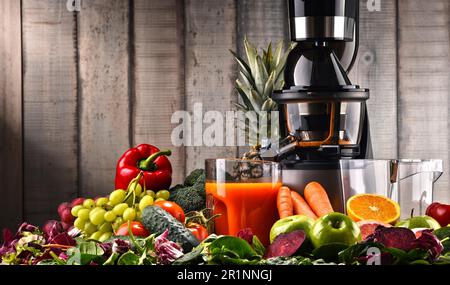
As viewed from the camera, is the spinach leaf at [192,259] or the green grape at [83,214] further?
the green grape at [83,214]

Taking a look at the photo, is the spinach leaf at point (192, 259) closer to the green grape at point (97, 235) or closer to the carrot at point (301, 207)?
the carrot at point (301, 207)

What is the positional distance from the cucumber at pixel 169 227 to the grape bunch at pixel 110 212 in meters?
0.29

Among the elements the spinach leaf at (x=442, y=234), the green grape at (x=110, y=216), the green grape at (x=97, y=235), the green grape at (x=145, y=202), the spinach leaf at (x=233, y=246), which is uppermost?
the spinach leaf at (x=233, y=246)

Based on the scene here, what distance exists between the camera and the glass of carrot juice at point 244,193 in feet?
5.23

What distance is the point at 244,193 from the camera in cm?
160

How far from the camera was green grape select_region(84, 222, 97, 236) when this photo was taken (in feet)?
6.07

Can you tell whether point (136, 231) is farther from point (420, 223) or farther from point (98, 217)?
point (420, 223)

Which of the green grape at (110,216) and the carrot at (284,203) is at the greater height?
the carrot at (284,203)

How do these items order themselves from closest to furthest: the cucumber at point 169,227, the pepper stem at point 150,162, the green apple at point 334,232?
A: the green apple at point 334,232
the cucumber at point 169,227
the pepper stem at point 150,162

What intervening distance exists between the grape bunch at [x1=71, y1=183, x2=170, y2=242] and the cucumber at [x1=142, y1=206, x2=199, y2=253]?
11.5 inches

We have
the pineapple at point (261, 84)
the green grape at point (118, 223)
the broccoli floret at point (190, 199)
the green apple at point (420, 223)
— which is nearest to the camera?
the green apple at point (420, 223)

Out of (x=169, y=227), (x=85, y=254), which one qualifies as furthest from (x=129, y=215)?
(x=85, y=254)

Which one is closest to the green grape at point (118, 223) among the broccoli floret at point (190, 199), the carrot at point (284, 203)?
the broccoli floret at point (190, 199)

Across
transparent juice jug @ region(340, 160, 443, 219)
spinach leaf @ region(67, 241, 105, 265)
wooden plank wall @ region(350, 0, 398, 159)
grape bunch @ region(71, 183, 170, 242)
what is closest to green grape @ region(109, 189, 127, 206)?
grape bunch @ region(71, 183, 170, 242)
